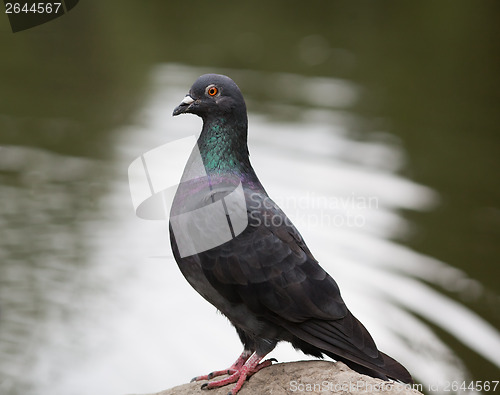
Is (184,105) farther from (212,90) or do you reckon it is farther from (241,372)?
(241,372)

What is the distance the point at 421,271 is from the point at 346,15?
12.4 metres

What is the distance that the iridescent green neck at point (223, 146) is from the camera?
5.56 meters

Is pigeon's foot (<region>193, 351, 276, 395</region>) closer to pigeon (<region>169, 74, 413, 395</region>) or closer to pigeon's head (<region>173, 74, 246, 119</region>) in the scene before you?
pigeon (<region>169, 74, 413, 395</region>)

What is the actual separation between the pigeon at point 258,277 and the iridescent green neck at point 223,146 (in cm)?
10

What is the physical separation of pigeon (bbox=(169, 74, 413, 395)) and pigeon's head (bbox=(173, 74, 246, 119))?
0.47 metres

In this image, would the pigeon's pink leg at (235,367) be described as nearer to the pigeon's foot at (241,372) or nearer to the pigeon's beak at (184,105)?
the pigeon's foot at (241,372)

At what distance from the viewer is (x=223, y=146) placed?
219 inches

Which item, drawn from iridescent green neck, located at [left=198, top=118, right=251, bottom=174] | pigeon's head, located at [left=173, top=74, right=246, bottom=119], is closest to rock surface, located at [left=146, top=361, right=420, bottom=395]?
iridescent green neck, located at [left=198, top=118, right=251, bottom=174]

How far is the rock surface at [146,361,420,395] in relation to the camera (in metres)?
5.07

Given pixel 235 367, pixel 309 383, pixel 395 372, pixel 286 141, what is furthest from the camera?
pixel 286 141

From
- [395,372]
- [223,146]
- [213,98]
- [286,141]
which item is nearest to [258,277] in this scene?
[223,146]

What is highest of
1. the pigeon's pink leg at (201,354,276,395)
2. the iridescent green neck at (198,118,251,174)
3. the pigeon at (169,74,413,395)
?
the iridescent green neck at (198,118,251,174)

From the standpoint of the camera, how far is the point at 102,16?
63.3 feet

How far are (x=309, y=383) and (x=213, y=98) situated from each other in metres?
2.07
